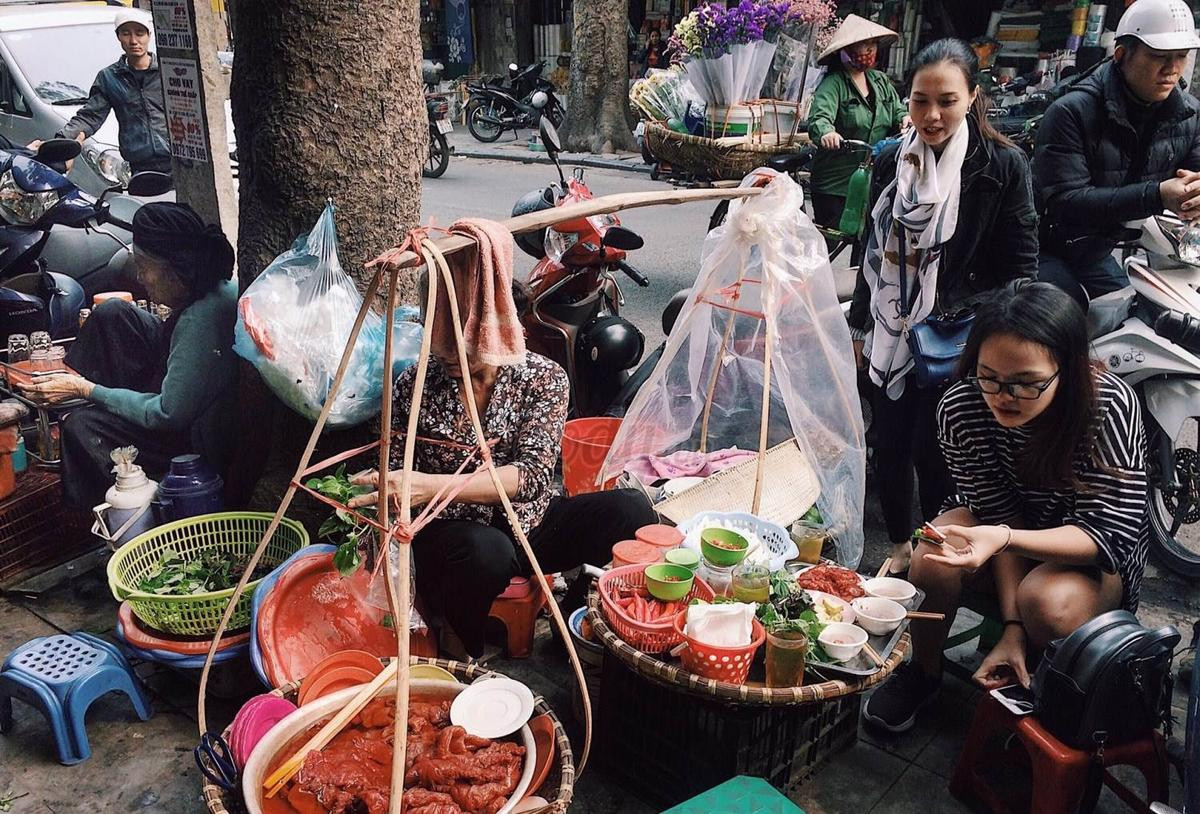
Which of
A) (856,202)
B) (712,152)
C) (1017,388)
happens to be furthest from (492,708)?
(856,202)

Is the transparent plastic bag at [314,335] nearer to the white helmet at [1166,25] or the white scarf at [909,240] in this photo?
the white scarf at [909,240]

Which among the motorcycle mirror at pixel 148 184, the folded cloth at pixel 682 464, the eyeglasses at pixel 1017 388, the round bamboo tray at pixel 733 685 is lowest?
the folded cloth at pixel 682 464

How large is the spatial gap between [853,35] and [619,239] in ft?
6.43

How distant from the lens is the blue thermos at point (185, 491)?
3.12 meters

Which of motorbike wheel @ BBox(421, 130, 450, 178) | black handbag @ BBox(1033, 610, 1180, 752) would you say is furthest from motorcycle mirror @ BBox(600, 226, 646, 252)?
motorbike wheel @ BBox(421, 130, 450, 178)

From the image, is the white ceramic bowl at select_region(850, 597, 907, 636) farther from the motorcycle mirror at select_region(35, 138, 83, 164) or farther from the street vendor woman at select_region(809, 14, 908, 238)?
the motorcycle mirror at select_region(35, 138, 83, 164)

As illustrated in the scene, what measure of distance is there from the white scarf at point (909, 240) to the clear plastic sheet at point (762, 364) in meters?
0.15

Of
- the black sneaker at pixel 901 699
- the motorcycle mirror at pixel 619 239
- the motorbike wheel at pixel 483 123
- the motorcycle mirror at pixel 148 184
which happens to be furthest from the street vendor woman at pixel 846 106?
the motorbike wheel at pixel 483 123

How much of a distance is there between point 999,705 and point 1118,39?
254 cm

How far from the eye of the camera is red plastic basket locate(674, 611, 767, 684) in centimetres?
217

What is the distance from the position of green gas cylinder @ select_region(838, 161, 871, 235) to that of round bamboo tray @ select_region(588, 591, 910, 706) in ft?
9.98

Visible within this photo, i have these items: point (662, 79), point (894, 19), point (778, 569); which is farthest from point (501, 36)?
point (778, 569)

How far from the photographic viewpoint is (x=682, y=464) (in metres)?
3.53

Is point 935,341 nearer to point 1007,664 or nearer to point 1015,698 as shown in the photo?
point 1007,664
